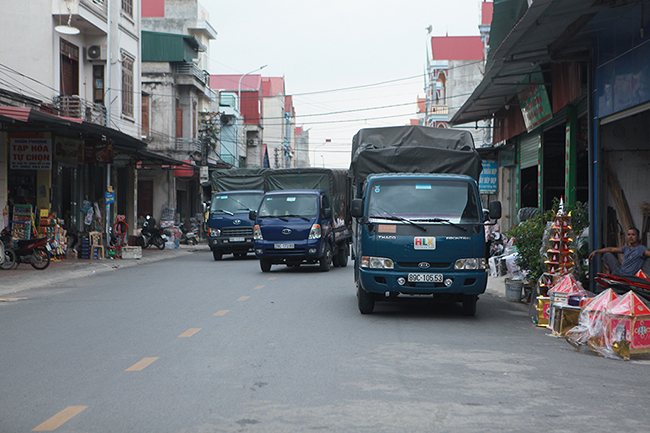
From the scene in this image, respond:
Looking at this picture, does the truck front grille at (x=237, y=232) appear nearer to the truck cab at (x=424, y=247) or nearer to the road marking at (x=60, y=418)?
the truck cab at (x=424, y=247)

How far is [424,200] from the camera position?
10.6 meters

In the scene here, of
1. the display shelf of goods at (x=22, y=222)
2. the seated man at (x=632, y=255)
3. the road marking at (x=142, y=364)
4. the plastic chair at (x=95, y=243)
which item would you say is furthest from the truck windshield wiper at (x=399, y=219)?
the plastic chair at (x=95, y=243)

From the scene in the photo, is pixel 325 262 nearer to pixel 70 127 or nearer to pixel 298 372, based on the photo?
pixel 70 127

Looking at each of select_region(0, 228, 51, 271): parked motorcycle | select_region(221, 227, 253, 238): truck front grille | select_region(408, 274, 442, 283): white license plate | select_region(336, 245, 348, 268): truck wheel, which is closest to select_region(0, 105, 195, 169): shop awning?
select_region(0, 228, 51, 271): parked motorcycle

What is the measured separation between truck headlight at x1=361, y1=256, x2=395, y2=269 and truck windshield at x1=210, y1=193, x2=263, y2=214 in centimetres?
1443

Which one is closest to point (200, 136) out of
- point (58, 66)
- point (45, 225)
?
point (58, 66)

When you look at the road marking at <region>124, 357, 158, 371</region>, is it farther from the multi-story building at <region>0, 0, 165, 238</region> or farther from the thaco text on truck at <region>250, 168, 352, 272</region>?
the multi-story building at <region>0, 0, 165, 238</region>

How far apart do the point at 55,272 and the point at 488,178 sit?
584 inches

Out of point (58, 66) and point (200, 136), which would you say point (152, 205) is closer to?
point (200, 136)

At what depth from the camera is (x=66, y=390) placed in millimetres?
5816

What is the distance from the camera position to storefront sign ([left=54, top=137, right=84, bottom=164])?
900 inches

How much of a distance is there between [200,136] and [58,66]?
19870 millimetres

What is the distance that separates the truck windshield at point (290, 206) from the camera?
1880 centimetres

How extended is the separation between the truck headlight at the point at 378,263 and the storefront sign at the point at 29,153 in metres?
13.8
